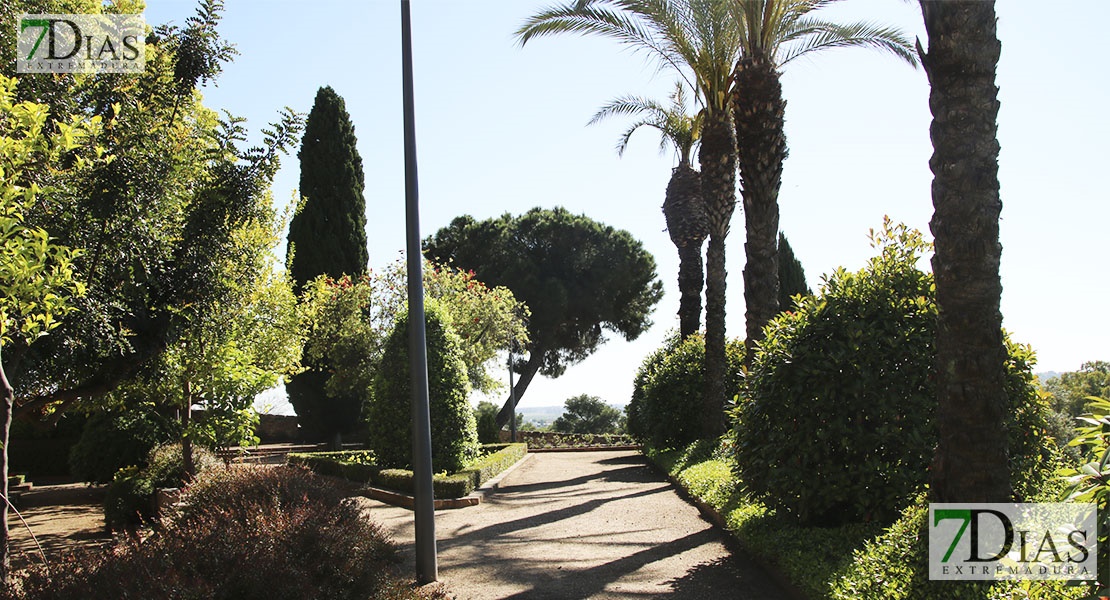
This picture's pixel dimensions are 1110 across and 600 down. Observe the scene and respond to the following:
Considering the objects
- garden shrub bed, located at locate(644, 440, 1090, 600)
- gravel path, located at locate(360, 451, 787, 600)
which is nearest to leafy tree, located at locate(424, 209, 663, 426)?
gravel path, located at locate(360, 451, 787, 600)

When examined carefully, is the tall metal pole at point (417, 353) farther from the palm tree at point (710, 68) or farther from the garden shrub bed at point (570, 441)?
the garden shrub bed at point (570, 441)

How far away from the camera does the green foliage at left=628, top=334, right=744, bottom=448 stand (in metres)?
18.3

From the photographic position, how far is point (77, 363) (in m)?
6.41

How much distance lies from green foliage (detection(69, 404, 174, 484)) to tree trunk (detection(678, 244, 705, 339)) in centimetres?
1442

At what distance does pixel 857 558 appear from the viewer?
5637mm

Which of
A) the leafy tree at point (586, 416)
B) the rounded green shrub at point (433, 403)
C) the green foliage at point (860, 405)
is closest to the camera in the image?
the green foliage at point (860, 405)

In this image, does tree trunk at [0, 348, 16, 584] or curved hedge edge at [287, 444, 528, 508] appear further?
curved hedge edge at [287, 444, 528, 508]

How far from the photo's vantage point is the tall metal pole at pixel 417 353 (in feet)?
23.7

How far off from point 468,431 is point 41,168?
1023 centimetres

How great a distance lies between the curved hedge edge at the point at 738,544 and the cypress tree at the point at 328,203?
50.0 ft

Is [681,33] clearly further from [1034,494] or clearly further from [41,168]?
[41,168]

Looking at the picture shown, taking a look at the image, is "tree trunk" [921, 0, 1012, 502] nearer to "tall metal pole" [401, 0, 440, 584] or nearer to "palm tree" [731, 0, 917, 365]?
"tall metal pole" [401, 0, 440, 584]

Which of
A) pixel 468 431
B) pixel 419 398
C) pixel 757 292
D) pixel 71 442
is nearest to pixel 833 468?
pixel 419 398

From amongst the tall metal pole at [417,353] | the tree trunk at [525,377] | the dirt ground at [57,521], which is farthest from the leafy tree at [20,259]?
the tree trunk at [525,377]
